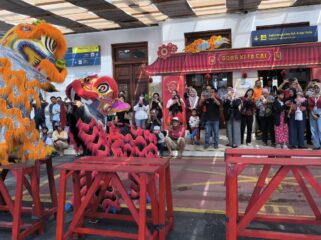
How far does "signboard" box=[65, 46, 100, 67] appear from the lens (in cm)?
1229

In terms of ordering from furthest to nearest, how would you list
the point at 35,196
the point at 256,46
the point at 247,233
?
the point at 256,46
the point at 35,196
the point at 247,233

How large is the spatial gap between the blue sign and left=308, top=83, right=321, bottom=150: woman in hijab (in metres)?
2.60

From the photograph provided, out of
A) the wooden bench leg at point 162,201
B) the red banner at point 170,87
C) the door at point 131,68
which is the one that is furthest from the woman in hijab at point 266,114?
the wooden bench leg at point 162,201

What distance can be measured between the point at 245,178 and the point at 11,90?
4.13 metres

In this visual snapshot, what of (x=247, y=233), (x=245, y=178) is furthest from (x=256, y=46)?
(x=247, y=233)

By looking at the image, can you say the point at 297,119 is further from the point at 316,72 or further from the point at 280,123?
the point at 316,72

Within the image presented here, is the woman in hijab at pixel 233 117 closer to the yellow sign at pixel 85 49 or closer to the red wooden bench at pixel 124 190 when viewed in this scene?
the red wooden bench at pixel 124 190

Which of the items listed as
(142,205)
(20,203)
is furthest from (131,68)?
(142,205)

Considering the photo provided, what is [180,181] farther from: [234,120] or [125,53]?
[125,53]

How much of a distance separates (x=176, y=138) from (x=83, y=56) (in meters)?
6.03

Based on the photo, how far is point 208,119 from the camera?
8516 millimetres

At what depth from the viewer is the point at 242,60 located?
→ 956 centimetres

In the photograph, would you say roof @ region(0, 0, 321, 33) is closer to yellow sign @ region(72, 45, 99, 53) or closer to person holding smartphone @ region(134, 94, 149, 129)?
yellow sign @ region(72, 45, 99, 53)

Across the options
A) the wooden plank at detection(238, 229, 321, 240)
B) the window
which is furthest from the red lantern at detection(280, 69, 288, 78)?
the wooden plank at detection(238, 229, 321, 240)
